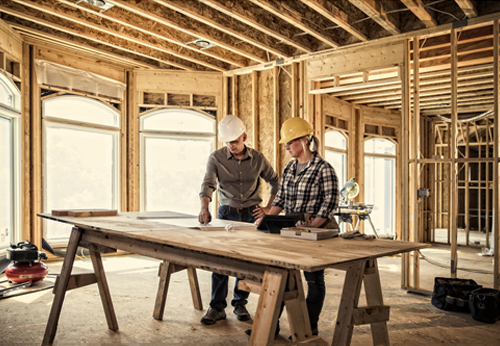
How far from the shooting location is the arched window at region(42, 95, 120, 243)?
21.5ft

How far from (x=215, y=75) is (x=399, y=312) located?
507cm

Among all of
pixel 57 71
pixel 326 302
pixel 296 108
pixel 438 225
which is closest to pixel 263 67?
pixel 296 108

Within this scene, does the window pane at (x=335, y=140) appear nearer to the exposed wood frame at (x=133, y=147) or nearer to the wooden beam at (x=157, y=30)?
the wooden beam at (x=157, y=30)

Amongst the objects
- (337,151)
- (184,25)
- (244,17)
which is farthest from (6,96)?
(337,151)

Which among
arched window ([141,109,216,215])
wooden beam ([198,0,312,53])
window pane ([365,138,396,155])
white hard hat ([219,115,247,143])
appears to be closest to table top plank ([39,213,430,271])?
white hard hat ([219,115,247,143])

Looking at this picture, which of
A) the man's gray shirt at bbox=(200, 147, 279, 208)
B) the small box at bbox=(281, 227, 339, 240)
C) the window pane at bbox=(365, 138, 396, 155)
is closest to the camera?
the small box at bbox=(281, 227, 339, 240)

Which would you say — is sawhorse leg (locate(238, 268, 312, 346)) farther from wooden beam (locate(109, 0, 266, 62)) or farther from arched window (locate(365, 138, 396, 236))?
arched window (locate(365, 138, 396, 236))

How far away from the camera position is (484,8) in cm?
478

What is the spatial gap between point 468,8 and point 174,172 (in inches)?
203

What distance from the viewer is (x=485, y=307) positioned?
13.1ft

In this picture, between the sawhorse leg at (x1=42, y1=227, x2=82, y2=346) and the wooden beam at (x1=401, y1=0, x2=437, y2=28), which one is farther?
the wooden beam at (x1=401, y1=0, x2=437, y2=28)

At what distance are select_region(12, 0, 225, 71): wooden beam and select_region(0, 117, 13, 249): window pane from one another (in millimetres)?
1605

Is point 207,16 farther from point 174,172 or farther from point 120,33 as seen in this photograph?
point 174,172

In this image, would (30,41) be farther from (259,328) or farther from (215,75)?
(259,328)
